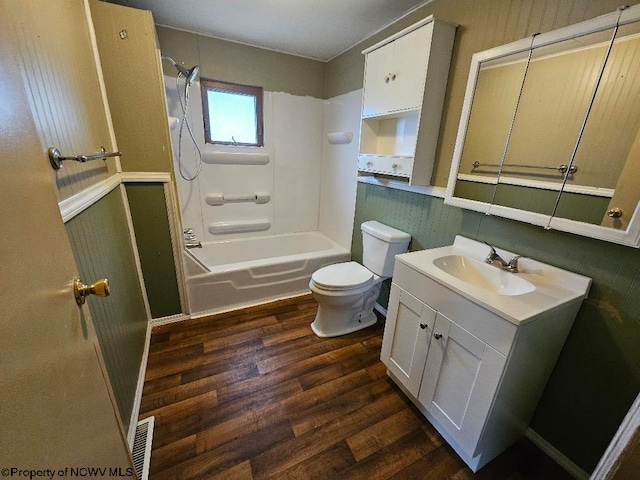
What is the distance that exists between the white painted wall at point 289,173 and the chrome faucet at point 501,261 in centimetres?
136

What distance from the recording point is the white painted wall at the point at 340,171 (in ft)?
8.00

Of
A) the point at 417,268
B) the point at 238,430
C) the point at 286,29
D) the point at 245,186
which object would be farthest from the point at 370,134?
the point at 238,430

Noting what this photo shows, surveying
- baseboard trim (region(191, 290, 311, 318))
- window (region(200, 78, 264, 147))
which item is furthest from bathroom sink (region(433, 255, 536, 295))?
window (region(200, 78, 264, 147))

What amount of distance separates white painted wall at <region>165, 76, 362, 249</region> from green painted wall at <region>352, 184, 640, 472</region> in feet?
5.08

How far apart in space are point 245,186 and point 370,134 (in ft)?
4.63

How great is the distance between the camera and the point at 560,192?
113 centimetres

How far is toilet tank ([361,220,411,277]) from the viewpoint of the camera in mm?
1901

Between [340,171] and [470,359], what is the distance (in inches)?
80.8

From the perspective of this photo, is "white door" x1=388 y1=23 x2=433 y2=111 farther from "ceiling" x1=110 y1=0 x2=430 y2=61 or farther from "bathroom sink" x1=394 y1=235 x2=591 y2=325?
"bathroom sink" x1=394 y1=235 x2=591 y2=325

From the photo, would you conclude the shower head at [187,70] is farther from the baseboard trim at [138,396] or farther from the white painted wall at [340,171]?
the baseboard trim at [138,396]

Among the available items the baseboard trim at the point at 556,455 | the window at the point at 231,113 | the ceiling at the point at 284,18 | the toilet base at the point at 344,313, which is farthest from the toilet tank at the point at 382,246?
the window at the point at 231,113

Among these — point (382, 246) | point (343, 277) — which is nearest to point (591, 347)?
point (382, 246)

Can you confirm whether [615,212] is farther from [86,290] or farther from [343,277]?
[86,290]

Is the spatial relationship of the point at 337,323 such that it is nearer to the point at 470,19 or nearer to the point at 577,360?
the point at 577,360
